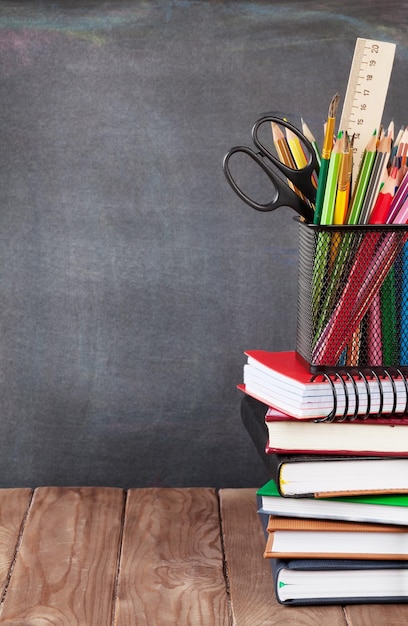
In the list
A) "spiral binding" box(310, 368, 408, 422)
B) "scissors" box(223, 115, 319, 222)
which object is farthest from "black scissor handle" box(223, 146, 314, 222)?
"spiral binding" box(310, 368, 408, 422)

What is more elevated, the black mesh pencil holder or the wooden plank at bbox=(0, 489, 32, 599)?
the black mesh pencil holder

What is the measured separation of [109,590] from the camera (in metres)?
0.82

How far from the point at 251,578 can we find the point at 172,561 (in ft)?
0.31

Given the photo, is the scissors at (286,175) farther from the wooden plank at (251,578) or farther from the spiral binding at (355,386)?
the wooden plank at (251,578)

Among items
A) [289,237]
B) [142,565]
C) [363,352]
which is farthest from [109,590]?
[289,237]

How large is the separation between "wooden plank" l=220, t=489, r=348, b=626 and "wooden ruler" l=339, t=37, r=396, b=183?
0.45 metres

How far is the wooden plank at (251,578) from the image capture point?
0.77 m

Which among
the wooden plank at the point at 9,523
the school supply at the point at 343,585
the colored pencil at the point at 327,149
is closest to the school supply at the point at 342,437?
the school supply at the point at 343,585

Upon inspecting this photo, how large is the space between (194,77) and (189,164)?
0.38 feet

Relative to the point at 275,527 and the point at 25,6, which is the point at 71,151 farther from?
the point at 275,527

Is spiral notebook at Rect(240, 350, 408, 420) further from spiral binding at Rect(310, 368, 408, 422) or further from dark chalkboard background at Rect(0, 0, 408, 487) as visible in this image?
dark chalkboard background at Rect(0, 0, 408, 487)

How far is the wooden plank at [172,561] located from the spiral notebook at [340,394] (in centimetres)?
21

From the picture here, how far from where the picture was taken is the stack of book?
0.76 metres

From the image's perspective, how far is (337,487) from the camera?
0.76 metres
